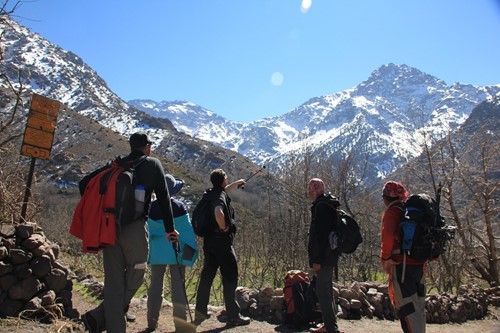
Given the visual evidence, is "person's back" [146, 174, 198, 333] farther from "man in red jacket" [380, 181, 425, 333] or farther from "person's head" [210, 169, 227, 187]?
"man in red jacket" [380, 181, 425, 333]

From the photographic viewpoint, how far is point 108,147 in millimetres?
102375

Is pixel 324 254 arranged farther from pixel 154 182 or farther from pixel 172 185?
pixel 154 182

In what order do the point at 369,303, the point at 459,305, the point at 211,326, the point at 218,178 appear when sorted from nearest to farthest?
the point at 218,178
the point at 211,326
the point at 369,303
the point at 459,305

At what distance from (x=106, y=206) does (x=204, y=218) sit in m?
1.78

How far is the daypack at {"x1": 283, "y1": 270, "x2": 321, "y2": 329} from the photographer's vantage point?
5.94 metres

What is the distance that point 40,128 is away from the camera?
6191mm

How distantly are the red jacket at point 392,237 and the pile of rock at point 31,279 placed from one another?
143 inches

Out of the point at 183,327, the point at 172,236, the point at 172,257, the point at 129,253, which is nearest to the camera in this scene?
the point at 129,253

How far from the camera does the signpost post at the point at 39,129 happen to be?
19.9ft

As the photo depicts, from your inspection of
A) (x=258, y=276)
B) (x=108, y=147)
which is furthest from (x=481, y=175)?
(x=108, y=147)

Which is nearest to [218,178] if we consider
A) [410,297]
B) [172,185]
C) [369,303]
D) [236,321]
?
[172,185]

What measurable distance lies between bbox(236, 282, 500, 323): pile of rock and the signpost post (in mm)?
3558

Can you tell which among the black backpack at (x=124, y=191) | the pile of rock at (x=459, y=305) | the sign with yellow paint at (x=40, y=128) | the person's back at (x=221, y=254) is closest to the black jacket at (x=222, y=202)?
the person's back at (x=221, y=254)

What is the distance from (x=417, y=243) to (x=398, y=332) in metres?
2.73
